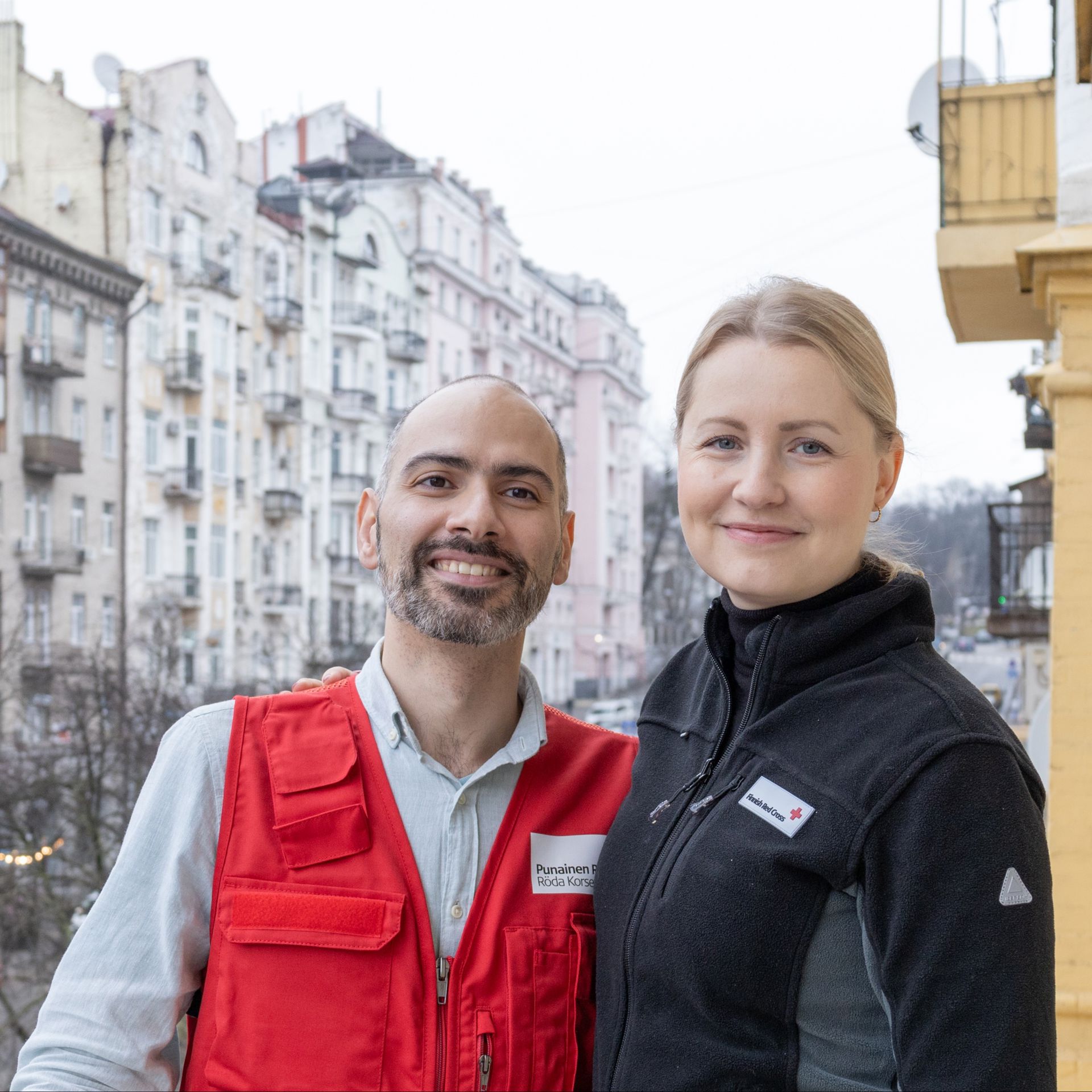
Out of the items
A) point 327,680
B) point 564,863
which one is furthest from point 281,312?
point 564,863

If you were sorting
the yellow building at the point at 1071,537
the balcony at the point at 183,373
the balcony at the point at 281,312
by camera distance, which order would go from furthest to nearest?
the balcony at the point at 281,312, the balcony at the point at 183,373, the yellow building at the point at 1071,537

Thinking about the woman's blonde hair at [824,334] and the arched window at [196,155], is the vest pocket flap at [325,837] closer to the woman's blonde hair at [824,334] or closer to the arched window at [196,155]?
the woman's blonde hair at [824,334]

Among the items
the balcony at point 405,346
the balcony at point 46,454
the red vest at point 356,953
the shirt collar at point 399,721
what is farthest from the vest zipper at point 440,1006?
the balcony at point 405,346

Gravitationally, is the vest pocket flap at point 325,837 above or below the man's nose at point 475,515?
below

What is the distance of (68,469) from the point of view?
30.5 m

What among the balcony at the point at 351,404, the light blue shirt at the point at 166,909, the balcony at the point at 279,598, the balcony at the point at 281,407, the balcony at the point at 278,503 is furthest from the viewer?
the balcony at the point at 351,404

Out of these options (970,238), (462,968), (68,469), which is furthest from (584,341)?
(462,968)

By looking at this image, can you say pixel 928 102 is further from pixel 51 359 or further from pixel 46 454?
pixel 51 359

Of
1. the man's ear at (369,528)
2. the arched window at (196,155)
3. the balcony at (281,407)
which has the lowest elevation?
the man's ear at (369,528)

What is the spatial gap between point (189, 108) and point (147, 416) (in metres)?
7.75

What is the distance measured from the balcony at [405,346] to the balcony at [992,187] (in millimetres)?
40141

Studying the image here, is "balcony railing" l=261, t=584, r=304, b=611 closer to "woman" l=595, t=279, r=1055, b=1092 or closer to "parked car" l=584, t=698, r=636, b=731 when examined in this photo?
"parked car" l=584, t=698, r=636, b=731

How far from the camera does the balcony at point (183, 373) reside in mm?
34031

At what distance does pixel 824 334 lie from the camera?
230cm
